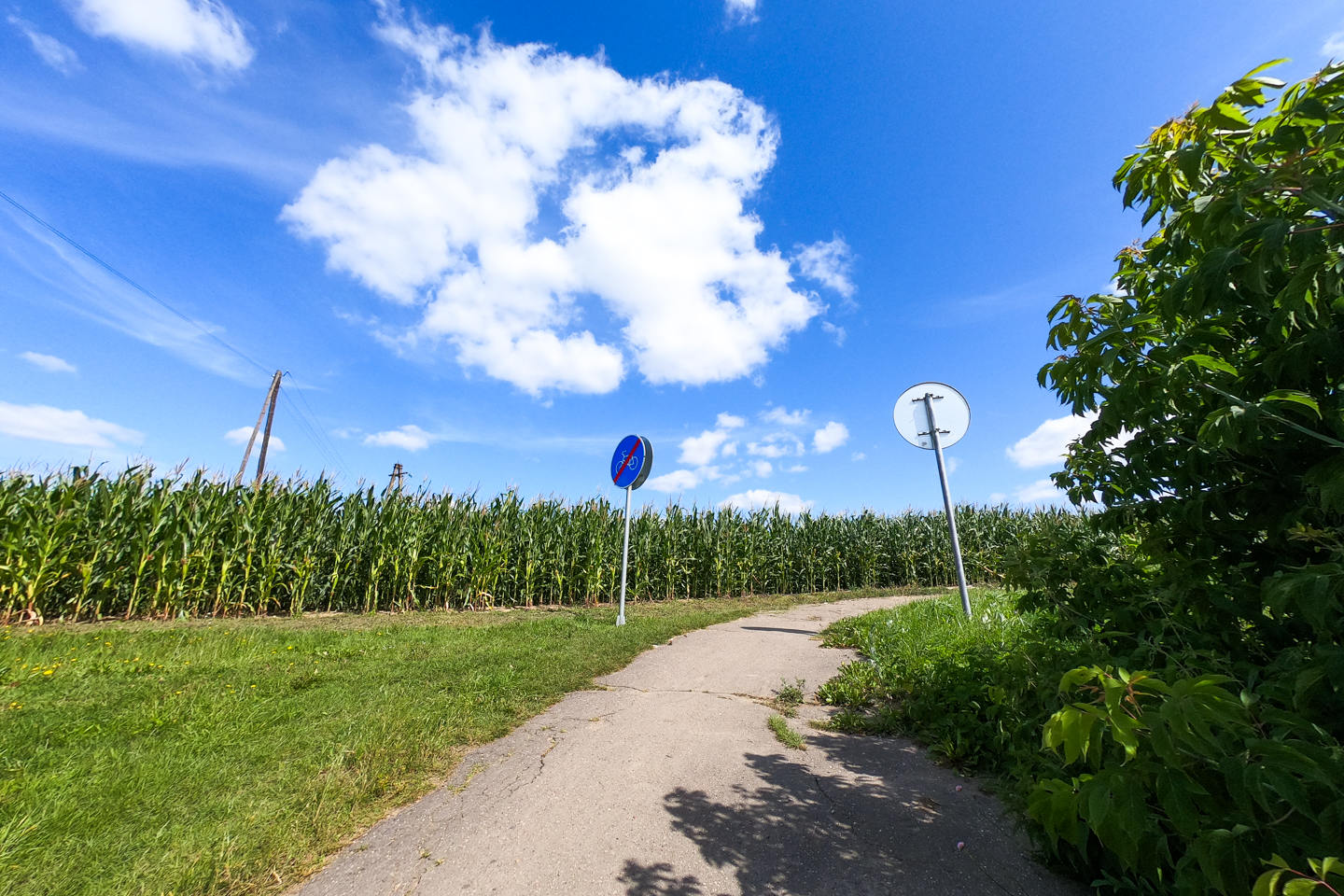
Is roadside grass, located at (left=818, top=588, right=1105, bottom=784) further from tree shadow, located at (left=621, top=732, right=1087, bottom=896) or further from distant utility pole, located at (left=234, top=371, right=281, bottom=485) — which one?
distant utility pole, located at (left=234, top=371, right=281, bottom=485)

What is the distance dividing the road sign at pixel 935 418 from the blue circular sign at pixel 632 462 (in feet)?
15.1

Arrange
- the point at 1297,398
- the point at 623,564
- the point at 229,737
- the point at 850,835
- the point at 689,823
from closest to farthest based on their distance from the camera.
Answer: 1. the point at 1297,398
2. the point at 850,835
3. the point at 689,823
4. the point at 229,737
5. the point at 623,564

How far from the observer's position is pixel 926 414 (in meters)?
7.77

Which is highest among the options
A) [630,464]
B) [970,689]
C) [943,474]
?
[630,464]

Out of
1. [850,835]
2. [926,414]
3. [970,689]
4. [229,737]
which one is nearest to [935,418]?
[926,414]

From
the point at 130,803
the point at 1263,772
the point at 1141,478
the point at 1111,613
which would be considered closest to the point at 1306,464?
the point at 1141,478

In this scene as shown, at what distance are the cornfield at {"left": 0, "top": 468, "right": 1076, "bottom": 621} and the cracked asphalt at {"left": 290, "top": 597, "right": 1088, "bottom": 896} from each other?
3.60m

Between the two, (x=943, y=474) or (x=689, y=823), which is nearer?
(x=689, y=823)

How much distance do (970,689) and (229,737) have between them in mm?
5300

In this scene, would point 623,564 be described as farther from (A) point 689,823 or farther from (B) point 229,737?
(A) point 689,823

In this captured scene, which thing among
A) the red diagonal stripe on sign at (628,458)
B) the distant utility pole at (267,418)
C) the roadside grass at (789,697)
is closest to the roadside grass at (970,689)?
the roadside grass at (789,697)

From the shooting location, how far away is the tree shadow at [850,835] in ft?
→ 7.75

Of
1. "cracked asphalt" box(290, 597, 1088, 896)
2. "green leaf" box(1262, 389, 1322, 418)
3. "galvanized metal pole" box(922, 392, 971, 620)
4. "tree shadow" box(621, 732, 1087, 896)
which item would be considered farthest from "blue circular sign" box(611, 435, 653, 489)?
"green leaf" box(1262, 389, 1322, 418)

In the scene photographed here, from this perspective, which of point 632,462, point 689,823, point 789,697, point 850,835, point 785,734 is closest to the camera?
point 850,835
